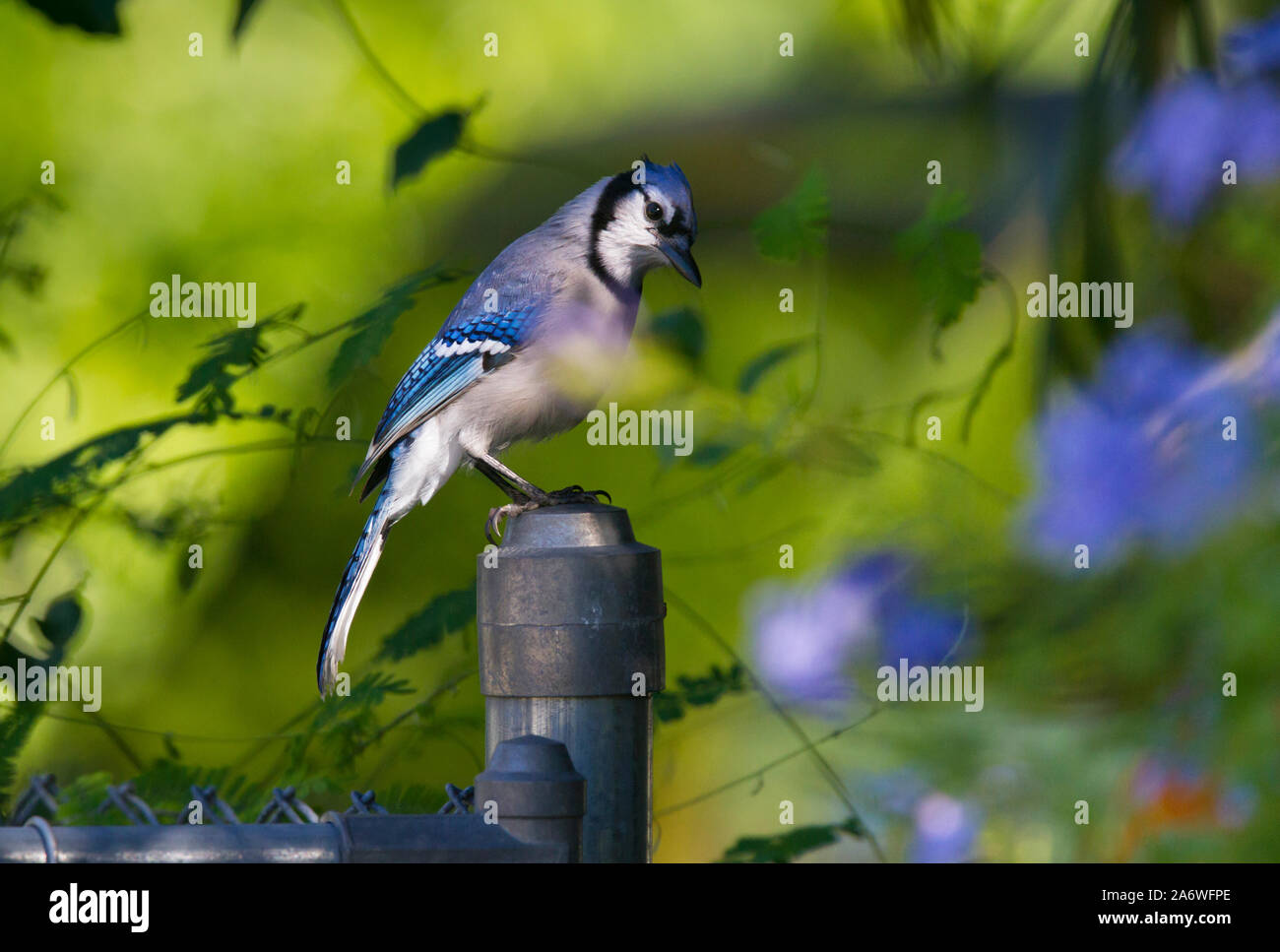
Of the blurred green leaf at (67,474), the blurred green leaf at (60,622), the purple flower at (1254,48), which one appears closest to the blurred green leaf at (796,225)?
the blurred green leaf at (67,474)

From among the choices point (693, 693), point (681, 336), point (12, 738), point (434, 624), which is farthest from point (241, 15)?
point (693, 693)

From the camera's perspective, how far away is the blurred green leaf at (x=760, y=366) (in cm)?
315

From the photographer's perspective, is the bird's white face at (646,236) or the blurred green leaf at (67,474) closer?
the bird's white face at (646,236)

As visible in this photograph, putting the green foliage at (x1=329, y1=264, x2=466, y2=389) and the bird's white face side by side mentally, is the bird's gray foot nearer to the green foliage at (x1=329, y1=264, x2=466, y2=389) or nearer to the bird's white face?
the bird's white face

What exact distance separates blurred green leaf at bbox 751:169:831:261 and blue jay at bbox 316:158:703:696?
0.23 metres

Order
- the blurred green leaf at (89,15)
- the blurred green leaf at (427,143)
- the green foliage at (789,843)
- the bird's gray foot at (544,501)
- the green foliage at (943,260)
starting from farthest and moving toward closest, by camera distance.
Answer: the blurred green leaf at (89,15), the blurred green leaf at (427,143), the green foliage at (943,260), the green foliage at (789,843), the bird's gray foot at (544,501)

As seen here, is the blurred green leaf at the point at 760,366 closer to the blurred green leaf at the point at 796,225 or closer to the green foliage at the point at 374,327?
the blurred green leaf at the point at 796,225

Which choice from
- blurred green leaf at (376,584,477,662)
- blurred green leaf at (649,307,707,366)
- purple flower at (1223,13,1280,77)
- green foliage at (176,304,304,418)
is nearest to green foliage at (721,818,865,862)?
blurred green leaf at (376,584,477,662)

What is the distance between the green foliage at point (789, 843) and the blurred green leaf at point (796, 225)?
1158 millimetres

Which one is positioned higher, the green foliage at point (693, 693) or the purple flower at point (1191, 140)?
the purple flower at point (1191, 140)

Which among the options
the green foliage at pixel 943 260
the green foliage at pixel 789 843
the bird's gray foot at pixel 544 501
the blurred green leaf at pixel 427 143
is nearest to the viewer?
the bird's gray foot at pixel 544 501

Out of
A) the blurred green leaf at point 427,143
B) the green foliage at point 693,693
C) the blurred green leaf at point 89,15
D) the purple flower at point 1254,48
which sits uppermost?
the blurred green leaf at point 89,15

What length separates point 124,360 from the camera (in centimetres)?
359

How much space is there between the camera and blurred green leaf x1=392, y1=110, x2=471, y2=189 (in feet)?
10.7
